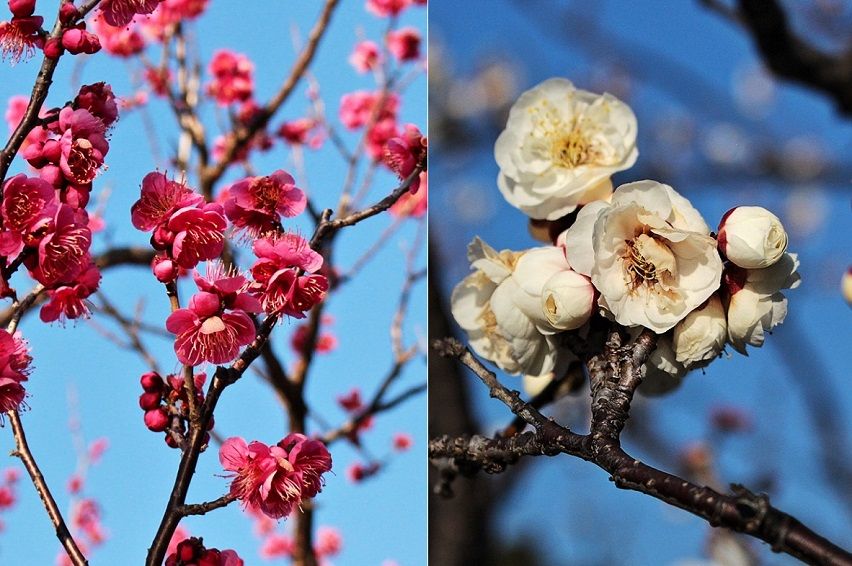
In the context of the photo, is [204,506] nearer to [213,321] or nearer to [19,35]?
[213,321]

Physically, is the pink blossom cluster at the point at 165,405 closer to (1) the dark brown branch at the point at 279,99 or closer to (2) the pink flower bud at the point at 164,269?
(2) the pink flower bud at the point at 164,269

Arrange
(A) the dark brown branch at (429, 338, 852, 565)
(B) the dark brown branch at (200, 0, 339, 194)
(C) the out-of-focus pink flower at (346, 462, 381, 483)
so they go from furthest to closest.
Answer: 1. (C) the out-of-focus pink flower at (346, 462, 381, 483)
2. (B) the dark brown branch at (200, 0, 339, 194)
3. (A) the dark brown branch at (429, 338, 852, 565)

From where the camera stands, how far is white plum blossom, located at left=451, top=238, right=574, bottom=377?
0.58 meters

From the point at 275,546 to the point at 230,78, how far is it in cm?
103

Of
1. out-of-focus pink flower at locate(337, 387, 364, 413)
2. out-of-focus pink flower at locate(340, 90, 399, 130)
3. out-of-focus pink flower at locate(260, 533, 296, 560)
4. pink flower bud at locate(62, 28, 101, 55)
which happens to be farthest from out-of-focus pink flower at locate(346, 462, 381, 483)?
pink flower bud at locate(62, 28, 101, 55)

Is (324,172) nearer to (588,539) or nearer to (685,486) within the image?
(588,539)

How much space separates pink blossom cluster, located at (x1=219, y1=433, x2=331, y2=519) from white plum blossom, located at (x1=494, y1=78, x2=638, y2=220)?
23 cm

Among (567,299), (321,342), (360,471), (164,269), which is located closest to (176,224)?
(164,269)

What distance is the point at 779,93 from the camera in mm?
1221

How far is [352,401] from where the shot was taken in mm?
1693

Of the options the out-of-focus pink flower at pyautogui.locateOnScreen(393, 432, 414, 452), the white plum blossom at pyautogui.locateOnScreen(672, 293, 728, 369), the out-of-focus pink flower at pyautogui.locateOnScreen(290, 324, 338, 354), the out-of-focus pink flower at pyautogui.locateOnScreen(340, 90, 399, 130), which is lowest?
the white plum blossom at pyautogui.locateOnScreen(672, 293, 728, 369)

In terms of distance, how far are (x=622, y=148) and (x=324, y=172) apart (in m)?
1.07

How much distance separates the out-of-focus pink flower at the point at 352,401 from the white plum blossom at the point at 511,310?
1031 mm

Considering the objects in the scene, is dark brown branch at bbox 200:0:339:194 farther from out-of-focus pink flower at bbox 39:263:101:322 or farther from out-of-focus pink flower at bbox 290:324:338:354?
out-of-focus pink flower at bbox 39:263:101:322
